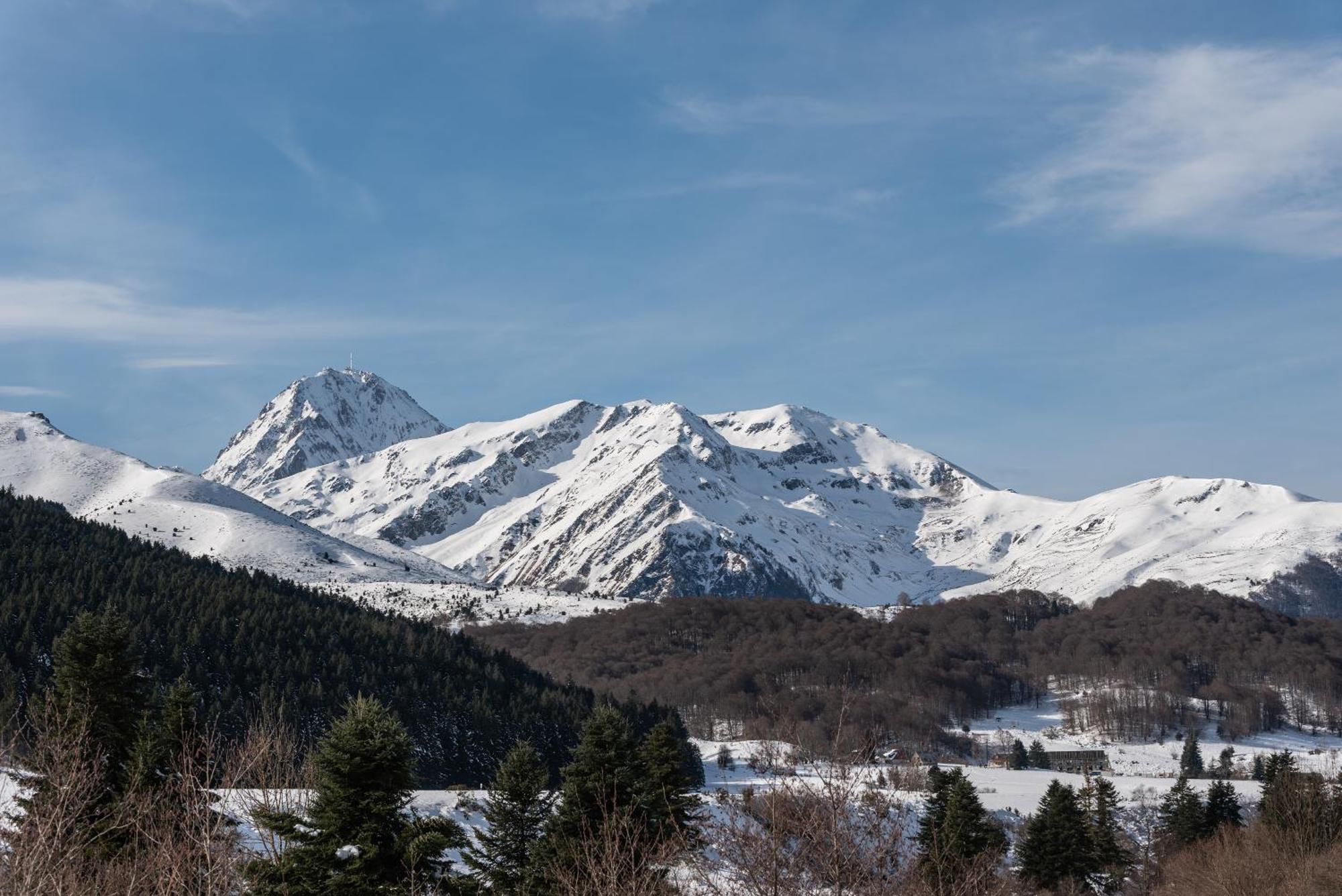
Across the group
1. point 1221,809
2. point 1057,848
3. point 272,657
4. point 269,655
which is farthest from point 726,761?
point 1057,848

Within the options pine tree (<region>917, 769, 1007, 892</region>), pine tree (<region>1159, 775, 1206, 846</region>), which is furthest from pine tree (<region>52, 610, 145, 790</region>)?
pine tree (<region>1159, 775, 1206, 846</region>)

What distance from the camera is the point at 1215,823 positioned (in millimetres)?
95062

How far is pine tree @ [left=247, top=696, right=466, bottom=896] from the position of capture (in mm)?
30156

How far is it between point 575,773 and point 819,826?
31.2 metres

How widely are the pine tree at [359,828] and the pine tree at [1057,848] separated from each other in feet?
190

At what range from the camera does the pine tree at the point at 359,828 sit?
30.2 m

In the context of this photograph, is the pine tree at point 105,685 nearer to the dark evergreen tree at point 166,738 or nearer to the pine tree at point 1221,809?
the dark evergreen tree at point 166,738

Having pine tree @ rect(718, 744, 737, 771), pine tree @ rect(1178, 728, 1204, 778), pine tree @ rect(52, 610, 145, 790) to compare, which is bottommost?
pine tree @ rect(1178, 728, 1204, 778)

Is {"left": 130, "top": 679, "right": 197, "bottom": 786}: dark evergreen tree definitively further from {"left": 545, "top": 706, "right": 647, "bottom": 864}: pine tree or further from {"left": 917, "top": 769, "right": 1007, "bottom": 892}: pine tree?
{"left": 917, "top": 769, "right": 1007, "bottom": 892}: pine tree

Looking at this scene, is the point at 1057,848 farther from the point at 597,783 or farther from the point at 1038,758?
the point at 1038,758

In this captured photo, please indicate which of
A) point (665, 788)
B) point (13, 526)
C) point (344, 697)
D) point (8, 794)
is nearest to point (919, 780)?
point (344, 697)

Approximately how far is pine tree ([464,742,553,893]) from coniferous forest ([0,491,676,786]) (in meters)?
57.7

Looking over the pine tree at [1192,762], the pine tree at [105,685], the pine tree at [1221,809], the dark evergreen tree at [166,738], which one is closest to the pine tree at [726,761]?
the pine tree at [1221,809]

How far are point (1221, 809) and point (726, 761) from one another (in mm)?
74229
